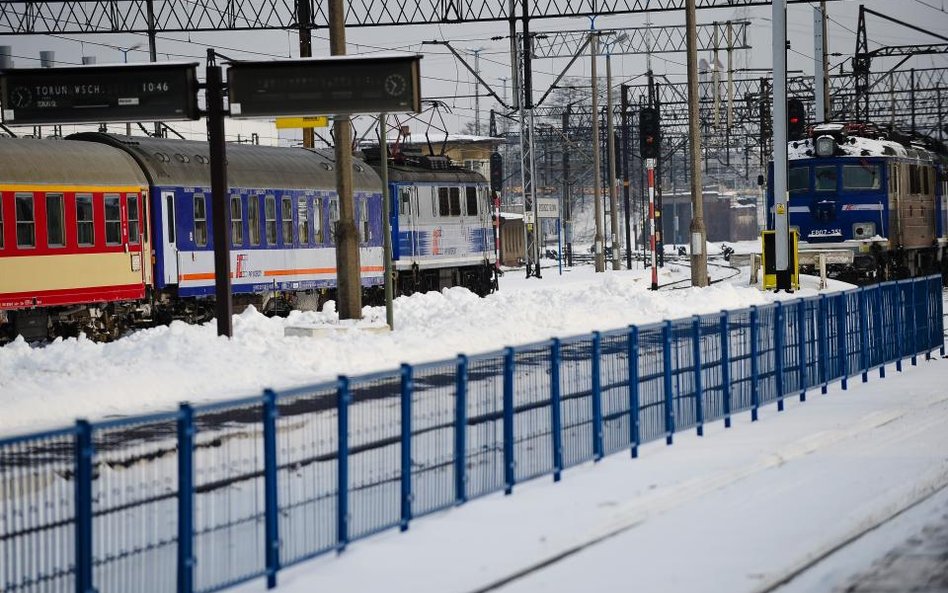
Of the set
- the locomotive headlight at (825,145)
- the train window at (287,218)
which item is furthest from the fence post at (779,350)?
the locomotive headlight at (825,145)

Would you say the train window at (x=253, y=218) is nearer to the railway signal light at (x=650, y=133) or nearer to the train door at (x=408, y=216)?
the train door at (x=408, y=216)

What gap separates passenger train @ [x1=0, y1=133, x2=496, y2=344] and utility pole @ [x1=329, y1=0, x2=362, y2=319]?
3304 mm

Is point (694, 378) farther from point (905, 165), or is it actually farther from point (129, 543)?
point (905, 165)

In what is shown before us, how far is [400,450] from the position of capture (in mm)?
11812

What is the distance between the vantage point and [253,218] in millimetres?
35812

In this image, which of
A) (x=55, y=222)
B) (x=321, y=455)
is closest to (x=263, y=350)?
(x=55, y=222)

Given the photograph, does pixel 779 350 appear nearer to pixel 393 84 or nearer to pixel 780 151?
pixel 393 84

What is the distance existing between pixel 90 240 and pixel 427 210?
49.1 ft

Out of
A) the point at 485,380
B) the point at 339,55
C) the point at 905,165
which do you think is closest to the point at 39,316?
the point at 339,55

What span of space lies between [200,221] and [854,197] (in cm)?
1748

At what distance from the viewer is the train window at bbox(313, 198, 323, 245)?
38406mm

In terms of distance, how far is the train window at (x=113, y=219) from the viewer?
30.8 metres

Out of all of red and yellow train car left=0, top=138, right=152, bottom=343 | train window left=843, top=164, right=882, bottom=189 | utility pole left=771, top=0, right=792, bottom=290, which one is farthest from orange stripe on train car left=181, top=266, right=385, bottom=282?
train window left=843, top=164, right=882, bottom=189

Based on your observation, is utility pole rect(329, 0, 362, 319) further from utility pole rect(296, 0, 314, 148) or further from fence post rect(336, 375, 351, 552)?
fence post rect(336, 375, 351, 552)
